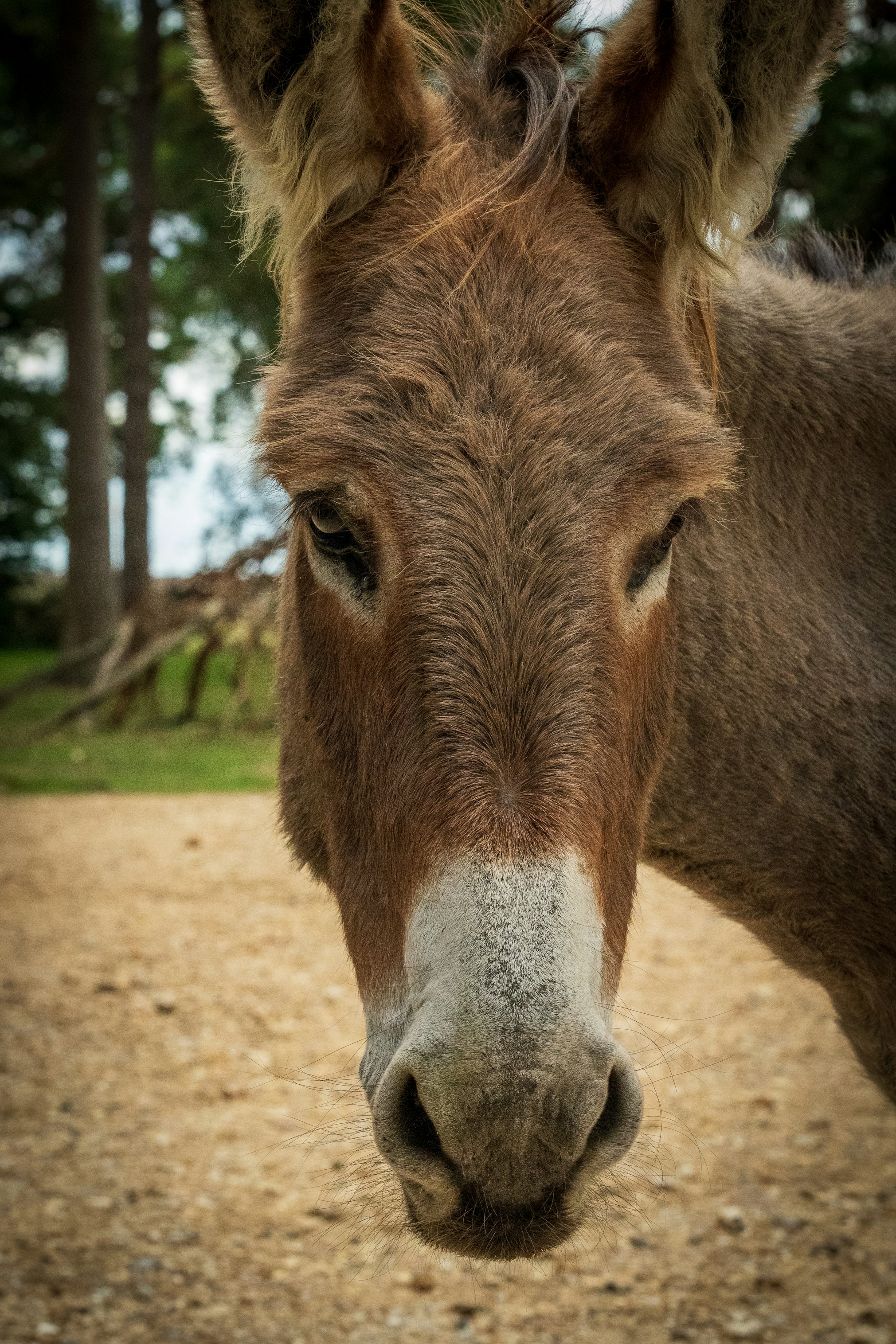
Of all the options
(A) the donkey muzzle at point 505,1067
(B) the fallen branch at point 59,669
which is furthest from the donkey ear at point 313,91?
(B) the fallen branch at point 59,669

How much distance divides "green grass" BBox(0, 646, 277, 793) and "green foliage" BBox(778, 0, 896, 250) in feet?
23.0

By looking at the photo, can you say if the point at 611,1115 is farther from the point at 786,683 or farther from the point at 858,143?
the point at 858,143

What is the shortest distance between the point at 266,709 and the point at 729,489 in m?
14.6

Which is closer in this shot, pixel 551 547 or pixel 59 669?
pixel 551 547

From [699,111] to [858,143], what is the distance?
9.08 metres

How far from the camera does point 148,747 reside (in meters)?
14.5

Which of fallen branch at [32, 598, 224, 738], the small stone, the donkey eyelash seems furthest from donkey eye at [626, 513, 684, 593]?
fallen branch at [32, 598, 224, 738]

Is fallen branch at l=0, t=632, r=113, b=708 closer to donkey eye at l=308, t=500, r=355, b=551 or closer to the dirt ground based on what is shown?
the dirt ground

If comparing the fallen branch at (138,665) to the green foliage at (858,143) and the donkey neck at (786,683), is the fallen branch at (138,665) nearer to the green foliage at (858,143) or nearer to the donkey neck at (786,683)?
the green foliage at (858,143)

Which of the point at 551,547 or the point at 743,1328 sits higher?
the point at 551,547

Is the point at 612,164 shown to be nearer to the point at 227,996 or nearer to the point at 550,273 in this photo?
the point at 550,273

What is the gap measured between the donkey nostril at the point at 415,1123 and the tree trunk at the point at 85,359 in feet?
65.3

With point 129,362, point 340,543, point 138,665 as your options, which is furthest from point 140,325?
point 340,543

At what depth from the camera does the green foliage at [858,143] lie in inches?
352
